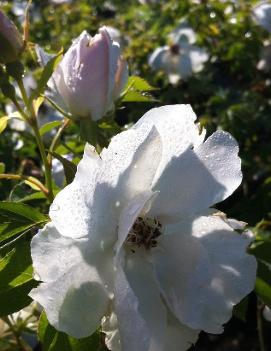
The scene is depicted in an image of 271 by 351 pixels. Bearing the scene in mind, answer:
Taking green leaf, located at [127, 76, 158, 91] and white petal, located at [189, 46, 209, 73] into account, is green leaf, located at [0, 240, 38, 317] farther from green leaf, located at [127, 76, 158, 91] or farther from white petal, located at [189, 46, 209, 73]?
white petal, located at [189, 46, 209, 73]

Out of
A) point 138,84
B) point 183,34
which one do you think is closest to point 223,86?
point 183,34

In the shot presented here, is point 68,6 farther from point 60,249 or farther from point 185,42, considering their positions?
point 60,249

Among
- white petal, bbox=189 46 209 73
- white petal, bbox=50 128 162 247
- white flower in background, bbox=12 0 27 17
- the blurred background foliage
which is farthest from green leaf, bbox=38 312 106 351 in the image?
white flower in background, bbox=12 0 27 17

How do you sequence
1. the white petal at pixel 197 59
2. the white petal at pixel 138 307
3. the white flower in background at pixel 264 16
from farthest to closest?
the white petal at pixel 197 59, the white flower in background at pixel 264 16, the white petal at pixel 138 307

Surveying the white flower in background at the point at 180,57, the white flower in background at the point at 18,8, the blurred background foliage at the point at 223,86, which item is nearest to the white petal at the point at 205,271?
the blurred background foliage at the point at 223,86

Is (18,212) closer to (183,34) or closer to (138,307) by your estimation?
(138,307)

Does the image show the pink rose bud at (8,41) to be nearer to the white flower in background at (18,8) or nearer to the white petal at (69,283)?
the white petal at (69,283)
